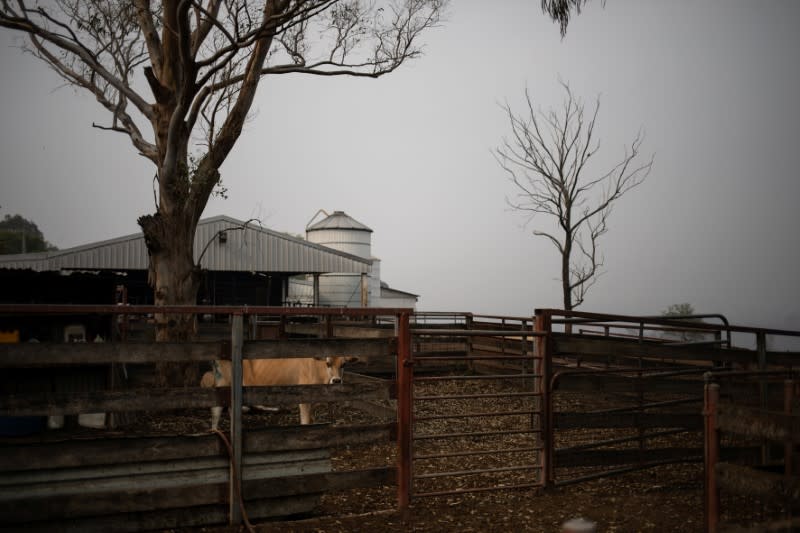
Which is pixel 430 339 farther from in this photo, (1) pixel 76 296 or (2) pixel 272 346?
(2) pixel 272 346

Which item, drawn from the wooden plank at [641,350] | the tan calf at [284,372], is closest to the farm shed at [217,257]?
the tan calf at [284,372]

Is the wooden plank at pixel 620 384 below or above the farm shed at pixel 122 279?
below

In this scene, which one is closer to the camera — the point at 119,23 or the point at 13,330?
the point at 13,330

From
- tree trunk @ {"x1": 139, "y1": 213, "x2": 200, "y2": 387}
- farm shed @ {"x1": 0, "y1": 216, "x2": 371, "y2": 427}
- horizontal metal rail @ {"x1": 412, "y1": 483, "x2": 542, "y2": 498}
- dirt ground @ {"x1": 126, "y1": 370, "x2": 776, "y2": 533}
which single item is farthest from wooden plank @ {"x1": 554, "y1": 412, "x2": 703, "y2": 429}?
tree trunk @ {"x1": 139, "y1": 213, "x2": 200, "y2": 387}

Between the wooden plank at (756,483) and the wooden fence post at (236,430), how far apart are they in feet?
11.9

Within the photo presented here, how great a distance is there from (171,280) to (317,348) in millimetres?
8074

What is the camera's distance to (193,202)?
13.8 meters

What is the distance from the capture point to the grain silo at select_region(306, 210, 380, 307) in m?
42.2

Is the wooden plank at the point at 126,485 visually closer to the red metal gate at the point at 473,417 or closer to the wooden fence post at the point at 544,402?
the red metal gate at the point at 473,417

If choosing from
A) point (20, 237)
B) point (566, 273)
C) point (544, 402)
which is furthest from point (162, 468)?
point (20, 237)

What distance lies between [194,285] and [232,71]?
6.34 metres

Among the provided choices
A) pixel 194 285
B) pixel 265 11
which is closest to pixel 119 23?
pixel 265 11

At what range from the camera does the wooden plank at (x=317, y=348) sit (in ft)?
20.0

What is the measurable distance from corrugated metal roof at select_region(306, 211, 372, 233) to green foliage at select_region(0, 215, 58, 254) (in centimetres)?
3140
